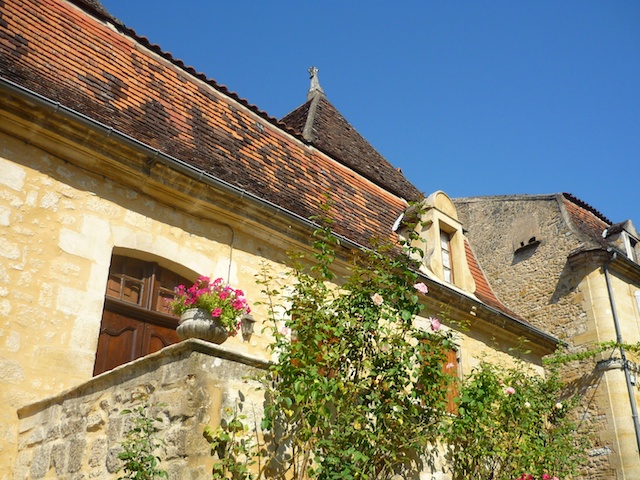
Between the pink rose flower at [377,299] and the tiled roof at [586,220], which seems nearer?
the pink rose flower at [377,299]

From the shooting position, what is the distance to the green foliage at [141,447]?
4.11 metres

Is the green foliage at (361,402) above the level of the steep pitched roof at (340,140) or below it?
below

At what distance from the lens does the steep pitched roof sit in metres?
11.2

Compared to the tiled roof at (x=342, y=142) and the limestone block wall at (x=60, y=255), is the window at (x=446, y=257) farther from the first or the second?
the limestone block wall at (x=60, y=255)

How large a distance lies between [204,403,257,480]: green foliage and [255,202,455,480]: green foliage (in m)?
0.21

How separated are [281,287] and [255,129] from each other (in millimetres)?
2641

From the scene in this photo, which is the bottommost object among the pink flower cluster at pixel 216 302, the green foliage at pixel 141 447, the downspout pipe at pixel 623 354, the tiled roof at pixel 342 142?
the green foliage at pixel 141 447

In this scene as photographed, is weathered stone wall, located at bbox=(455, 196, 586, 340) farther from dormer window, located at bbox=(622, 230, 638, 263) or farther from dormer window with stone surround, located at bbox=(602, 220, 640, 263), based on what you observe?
dormer window, located at bbox=(622, 230, 638, 263)

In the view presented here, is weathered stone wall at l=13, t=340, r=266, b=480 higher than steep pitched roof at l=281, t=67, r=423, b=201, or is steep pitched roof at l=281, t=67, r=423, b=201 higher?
steep pitched roof at l=281, t=67, r=423, b=201

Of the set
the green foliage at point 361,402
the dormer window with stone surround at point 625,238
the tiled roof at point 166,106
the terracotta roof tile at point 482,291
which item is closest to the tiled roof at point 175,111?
the tiled roof at point 166,106

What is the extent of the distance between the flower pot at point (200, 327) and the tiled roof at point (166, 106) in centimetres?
255

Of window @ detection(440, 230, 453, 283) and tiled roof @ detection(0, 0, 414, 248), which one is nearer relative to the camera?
tiled roof @ detection(0, 0, 414, 248)

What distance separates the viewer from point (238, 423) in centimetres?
433

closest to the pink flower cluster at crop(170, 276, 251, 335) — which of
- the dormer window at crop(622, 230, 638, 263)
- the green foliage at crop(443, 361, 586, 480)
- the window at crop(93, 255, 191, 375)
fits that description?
the window at crop(93, 255, 191, 375)
